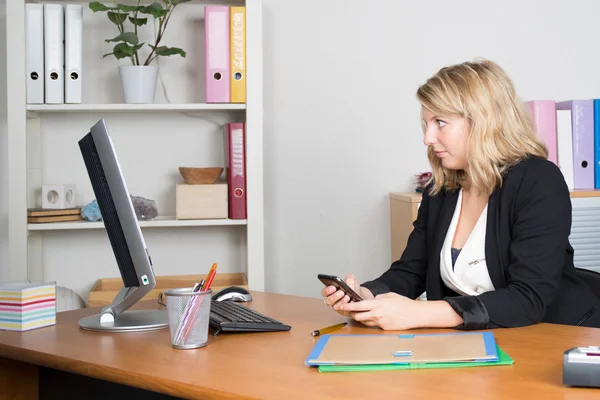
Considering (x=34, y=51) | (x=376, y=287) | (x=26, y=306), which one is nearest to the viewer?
(x=26, y=306)

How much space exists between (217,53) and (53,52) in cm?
60

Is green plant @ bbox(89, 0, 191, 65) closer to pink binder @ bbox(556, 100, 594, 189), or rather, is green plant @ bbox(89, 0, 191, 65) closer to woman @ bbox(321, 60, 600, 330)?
woman @ bbox(321, 60, 600, 330)

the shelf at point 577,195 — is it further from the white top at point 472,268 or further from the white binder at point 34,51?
the white binder at point 34,51

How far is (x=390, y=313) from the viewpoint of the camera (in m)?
1.60

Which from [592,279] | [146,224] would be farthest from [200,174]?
[592,279]

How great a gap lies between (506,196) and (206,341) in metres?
0.81

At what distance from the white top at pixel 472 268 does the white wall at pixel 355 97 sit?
1461 millimetres

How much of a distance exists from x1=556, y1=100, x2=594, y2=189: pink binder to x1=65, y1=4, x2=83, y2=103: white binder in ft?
6.24

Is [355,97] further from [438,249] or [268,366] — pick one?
[268,366]

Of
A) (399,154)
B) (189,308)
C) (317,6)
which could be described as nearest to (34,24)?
(317,6)

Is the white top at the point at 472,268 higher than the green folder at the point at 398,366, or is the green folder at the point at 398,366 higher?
the white top at the point at 472,268

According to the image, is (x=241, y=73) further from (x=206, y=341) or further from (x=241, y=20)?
(x=206, y=341)

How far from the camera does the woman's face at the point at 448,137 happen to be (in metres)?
1.94

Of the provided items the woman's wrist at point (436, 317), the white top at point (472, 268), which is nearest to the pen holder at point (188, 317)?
the woman's wrist at point (436, 317)
